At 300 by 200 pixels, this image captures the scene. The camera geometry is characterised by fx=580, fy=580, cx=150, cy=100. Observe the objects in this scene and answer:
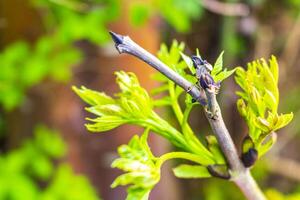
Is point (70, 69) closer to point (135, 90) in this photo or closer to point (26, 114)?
point (26, 114)

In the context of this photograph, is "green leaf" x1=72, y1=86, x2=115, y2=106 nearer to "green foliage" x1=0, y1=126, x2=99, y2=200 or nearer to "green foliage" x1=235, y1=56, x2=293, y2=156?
"green foliage" x1=235, y1=56, x2=293, y2=156

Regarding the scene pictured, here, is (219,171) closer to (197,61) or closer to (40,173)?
(197,61)

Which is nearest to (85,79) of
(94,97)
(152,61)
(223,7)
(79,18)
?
(79,18)

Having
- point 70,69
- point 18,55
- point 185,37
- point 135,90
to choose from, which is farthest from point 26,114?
point 135,90

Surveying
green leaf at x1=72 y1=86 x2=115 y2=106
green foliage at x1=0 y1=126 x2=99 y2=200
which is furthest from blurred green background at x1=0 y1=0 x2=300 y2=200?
green leaf at x1=72 y1=86 x2=115 y2=106

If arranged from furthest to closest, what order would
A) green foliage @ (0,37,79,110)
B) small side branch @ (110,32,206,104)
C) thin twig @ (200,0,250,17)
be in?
thin twig @ (200,0,250,17), green foliage @ (0,37,79,110), small side branch @ (110,32,206,104)

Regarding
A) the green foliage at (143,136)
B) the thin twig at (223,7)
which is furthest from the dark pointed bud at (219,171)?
the thin twig at (223,7)
